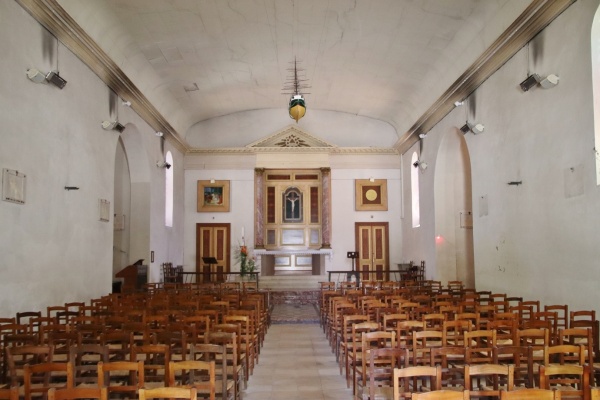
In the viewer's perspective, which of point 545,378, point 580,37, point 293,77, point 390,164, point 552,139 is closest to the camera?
point 545,378

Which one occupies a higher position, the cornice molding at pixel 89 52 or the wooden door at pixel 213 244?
the cornice molding at pixel 89 52

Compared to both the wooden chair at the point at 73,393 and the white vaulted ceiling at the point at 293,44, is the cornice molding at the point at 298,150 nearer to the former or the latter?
the white vaulted ceiling at the point at 293,44

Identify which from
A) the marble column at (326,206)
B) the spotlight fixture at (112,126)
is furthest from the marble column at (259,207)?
the spotlight fixture at (112,126)

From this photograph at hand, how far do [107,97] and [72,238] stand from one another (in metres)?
3.70

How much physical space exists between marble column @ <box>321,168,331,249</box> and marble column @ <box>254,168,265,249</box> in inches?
92.5

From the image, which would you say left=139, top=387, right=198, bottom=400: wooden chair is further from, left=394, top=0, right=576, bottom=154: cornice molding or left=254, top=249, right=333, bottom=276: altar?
left=254, top=249, right=333, bottom=276: altar

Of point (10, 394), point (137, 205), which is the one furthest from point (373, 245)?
point (10, 394)

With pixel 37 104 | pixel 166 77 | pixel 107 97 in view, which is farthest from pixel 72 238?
pixel 166 77

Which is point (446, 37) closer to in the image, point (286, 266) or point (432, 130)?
point (432, 130)

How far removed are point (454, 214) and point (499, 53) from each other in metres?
6.17

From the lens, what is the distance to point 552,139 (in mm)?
9539

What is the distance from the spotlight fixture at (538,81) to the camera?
30.6ft

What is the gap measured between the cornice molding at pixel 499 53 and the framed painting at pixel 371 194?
524 cm

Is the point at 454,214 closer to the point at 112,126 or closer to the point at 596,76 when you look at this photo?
the point at 596,76
